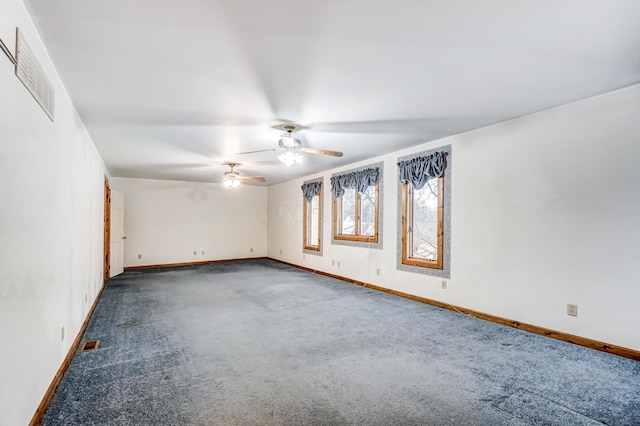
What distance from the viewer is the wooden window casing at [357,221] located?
6016 millimetres

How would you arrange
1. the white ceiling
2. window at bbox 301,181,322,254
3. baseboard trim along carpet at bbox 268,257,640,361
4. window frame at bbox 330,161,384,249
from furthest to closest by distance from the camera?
window at bbox 301,181,322,254
window frame at bbox 330,161,384,249
baseboard trim along carpet at bbox 268,257,640,361
the white ceiling

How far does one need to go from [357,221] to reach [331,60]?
4426mm

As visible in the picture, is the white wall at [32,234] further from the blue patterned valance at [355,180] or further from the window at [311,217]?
the window at [311,217]

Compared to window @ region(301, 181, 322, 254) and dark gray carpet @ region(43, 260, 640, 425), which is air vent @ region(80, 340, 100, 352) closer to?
dark gray carpet @ region(43, 260, 640, 425)

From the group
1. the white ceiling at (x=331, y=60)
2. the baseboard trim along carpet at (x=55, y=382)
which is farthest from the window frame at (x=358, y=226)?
the baseboard trim along carpet at (x=55, y=382)

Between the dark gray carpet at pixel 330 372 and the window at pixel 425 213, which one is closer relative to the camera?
the dark gray carpet at pixel 330 372

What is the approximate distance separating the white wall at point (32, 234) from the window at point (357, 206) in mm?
4487

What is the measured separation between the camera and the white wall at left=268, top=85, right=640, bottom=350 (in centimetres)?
302

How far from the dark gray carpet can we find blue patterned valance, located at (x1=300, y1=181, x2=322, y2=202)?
3.71 metres

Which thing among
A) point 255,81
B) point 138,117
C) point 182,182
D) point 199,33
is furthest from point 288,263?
point 199,33

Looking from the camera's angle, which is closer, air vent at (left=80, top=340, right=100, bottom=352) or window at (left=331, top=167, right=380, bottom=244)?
air vent at (left=80, top=340, right=100, bottom=352)

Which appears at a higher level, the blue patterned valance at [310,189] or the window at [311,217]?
the blue patterned valance at [310,189]

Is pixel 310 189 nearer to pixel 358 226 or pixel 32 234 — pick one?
pixel 358 226

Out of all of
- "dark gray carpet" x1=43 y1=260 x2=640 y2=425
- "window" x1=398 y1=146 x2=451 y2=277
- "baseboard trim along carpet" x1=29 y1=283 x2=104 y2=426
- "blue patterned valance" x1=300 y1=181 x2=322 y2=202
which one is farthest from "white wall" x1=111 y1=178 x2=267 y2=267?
"window" x1=398 y1=146 x2=451 y2=277
